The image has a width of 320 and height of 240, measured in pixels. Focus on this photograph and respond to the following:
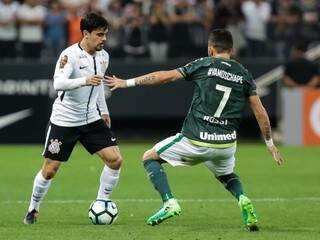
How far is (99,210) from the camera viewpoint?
1092cm

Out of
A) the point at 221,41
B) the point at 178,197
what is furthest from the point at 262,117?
the point at 178,197

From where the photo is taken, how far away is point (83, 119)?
10961mm

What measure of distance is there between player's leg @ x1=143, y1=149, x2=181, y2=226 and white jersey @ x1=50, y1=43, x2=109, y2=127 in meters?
0.90

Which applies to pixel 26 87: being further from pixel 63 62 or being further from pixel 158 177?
pixel 158 177

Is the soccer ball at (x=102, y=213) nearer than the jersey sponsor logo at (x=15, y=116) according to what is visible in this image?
Yes

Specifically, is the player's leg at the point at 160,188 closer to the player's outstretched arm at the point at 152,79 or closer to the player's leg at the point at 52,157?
the player's outstretched arm at the point at 152,79

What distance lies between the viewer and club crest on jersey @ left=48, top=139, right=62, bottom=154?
10.9m

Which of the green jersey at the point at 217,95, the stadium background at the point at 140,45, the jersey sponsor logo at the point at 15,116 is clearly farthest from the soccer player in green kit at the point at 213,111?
the jersey sponsor logo at the point at 15,116

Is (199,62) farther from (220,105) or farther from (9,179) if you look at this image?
(9,179)

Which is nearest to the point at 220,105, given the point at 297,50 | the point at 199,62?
the point at 199,62

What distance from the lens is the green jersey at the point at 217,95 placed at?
10195mm

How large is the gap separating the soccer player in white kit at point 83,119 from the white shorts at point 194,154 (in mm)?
847

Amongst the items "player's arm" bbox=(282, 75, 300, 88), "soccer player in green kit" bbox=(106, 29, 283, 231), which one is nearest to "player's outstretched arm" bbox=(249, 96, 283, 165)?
"soccer player in green kit" bbox=(106, 29, 283, 231)

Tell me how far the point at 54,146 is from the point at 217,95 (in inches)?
74.5
